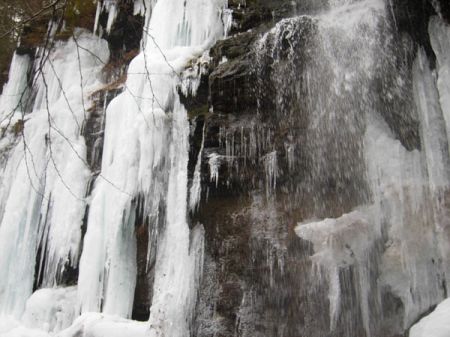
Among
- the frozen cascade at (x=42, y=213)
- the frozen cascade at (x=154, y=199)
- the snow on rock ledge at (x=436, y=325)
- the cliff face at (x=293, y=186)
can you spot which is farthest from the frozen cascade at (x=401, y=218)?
the frozen cascade at (x=42, y=213)

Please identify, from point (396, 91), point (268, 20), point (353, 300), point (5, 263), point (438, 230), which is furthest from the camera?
point (5, 263)

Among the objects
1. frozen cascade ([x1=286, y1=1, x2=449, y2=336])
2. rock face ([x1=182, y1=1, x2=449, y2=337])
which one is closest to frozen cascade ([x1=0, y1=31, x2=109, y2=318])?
rock face ([x1=182, y1=1, x2=449, y2=337])

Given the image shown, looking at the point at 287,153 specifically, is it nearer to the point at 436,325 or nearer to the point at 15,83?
the point at 436,325

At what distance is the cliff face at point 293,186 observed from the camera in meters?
4.43

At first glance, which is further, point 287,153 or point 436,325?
point 287,153

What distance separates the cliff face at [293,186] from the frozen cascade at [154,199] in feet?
0.07

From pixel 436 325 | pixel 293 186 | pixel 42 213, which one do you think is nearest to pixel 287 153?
pixel 293 186

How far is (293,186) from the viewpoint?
509 centimetres

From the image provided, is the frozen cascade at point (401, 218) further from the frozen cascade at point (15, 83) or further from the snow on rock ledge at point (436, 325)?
the frozen cascade at point (15, 83)

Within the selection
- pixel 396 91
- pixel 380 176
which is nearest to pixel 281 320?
pixel 380 176

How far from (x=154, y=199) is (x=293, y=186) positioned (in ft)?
5.58

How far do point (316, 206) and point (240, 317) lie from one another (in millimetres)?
1365

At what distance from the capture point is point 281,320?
193 inches

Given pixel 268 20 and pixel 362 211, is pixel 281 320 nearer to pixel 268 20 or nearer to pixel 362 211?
pixel 362 211
